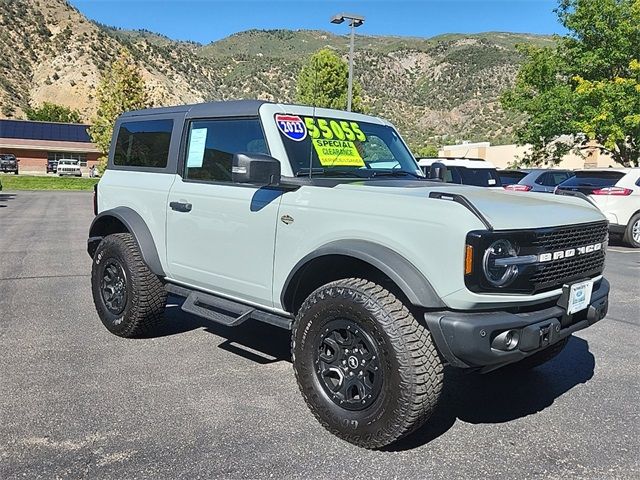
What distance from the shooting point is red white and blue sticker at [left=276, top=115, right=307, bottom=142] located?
4.09 m

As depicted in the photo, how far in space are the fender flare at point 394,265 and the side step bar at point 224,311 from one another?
0.70 m

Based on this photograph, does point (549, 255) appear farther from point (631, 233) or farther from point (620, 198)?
point (631, 233)

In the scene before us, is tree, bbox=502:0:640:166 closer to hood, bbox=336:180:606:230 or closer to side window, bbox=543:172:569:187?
side window, bbox=543:172:569:187

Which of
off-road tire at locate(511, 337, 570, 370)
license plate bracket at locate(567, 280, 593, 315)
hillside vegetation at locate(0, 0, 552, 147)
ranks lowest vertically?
off-road tire at locate(511, 337, 570, 370)

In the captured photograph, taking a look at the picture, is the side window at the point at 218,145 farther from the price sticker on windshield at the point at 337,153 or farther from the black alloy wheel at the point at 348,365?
the black alloy wheel at the point at 348,365

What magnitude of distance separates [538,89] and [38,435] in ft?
71.8

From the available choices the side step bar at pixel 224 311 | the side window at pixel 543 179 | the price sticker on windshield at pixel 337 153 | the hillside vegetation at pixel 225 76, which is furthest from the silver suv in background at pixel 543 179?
the hillside vegetation at pixel 225 76

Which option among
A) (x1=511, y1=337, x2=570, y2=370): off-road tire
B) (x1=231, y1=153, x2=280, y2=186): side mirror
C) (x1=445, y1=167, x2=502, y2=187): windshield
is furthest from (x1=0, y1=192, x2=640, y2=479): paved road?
(x1=445, y1=167, x2=502, y2=187): windshield

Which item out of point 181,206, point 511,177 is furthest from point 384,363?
point 511,177

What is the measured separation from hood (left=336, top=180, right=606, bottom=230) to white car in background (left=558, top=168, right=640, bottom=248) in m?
8.58

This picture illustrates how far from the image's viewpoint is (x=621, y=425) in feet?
11.7

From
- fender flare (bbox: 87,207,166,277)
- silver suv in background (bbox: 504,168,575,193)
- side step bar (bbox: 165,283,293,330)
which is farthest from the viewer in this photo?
silver suv in background (bbox: 504,168,575,193)

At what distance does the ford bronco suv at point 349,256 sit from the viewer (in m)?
2.95

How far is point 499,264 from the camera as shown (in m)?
2.91
